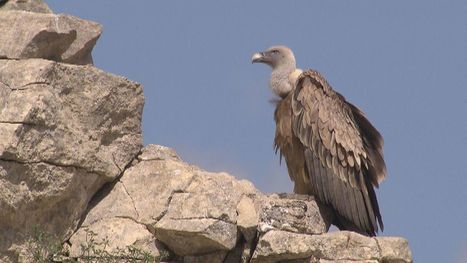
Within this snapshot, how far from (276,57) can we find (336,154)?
182 centimetres

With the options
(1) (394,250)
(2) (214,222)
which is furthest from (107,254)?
(1) (394,250)

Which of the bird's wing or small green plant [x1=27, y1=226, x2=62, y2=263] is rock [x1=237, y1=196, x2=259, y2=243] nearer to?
Answer: small green plant [x1=27, y1=226, x2=62, y2=263]

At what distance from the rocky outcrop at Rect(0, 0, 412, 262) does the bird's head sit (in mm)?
3097

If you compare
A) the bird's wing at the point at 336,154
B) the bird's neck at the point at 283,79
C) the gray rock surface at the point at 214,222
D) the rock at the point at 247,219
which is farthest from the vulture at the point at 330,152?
the rock at the point at 247,219

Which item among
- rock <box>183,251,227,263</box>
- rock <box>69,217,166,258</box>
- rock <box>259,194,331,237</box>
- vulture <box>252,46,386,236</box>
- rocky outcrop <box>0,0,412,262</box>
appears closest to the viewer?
rocky outcrop <box>0,0,412,262</box>

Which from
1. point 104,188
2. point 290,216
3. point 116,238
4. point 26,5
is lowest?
point 116,238

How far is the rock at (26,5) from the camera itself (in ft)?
47.2

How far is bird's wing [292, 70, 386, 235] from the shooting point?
15523mm

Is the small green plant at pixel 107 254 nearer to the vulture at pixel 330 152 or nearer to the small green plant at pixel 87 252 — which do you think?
the small green plant at pixel 87 252

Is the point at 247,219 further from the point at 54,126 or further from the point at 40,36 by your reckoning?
the point at 40,36

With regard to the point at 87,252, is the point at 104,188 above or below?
above

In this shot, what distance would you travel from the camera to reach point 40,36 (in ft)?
44.2

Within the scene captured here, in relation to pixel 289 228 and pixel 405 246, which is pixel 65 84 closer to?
pixel 289 228

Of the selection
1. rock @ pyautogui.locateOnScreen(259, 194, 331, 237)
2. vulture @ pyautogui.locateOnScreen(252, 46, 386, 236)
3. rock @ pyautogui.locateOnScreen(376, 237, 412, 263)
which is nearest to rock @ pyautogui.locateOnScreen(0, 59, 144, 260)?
rock @ pyautogui.locateOnScreen(259, 194, 331, 237)
